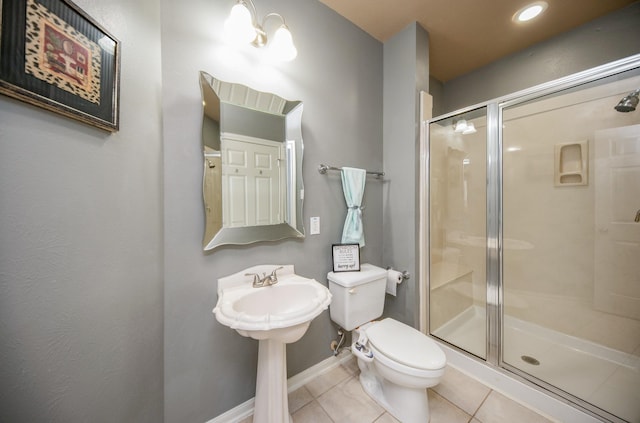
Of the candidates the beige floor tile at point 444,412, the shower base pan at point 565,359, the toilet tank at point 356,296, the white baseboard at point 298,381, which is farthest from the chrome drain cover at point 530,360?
the white baseboard at point 298,381

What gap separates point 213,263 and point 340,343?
1.11 m

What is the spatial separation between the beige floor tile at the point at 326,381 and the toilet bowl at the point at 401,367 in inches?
6.7

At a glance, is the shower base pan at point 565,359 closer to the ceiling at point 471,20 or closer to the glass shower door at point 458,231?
the glass shower door at point 458,231

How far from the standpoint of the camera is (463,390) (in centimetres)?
141

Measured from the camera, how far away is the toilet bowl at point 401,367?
43.0 inches

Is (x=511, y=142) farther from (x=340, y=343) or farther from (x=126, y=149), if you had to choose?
(x=126, y=149)

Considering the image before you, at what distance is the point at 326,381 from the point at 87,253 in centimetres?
153

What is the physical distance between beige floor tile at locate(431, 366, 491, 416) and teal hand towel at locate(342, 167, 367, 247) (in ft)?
3.65

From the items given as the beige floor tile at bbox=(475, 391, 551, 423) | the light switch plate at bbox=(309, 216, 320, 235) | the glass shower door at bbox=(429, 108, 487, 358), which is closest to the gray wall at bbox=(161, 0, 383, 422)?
the light switch plate at bbox=(309, 216, 320, 235)

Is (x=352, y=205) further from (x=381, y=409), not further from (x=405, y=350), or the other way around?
(x=381, y=409)

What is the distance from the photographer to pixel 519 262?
171cm

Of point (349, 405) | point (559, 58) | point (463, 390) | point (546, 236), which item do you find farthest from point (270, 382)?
point (559, 58)

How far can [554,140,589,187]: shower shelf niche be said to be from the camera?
59.7 inches

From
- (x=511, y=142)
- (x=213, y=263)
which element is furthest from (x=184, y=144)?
(x=511, y=142)
